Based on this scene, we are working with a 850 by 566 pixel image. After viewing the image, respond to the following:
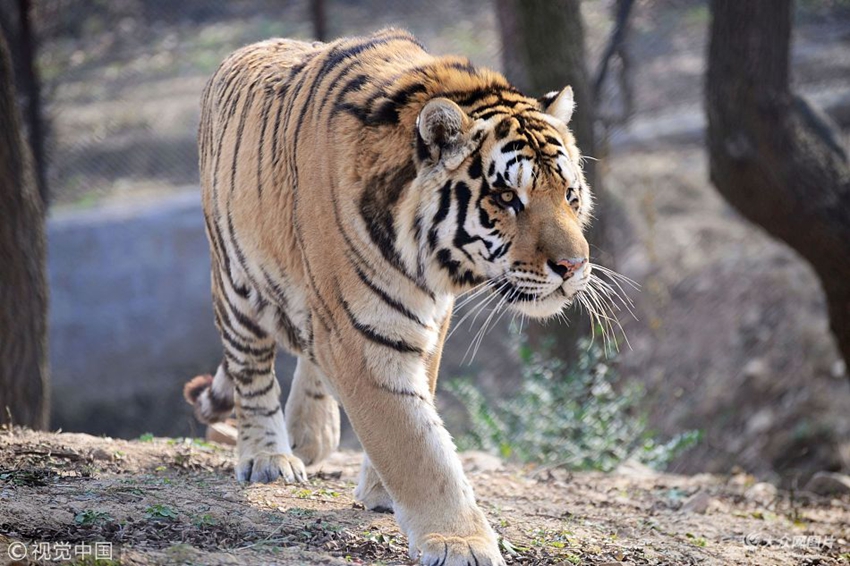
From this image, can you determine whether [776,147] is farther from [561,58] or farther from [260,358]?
[260,358]

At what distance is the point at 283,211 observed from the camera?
12.2 ft

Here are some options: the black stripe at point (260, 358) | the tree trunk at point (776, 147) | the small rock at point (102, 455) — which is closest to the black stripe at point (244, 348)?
the black stripe at point (260, 358)

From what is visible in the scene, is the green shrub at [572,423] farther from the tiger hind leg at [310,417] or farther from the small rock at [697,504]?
the tiger hind leg at [310,417]

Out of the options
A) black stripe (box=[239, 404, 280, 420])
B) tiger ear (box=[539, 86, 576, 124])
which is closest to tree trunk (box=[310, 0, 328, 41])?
black stripe (box=[239, 404, 280, 420])

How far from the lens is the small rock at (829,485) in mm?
5688

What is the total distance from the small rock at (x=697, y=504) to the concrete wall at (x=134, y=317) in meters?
4.07

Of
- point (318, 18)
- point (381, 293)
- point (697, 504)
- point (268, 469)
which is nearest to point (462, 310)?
point (318, 18)

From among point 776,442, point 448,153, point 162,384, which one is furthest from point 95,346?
point 448,153

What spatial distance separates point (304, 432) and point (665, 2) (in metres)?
6.79

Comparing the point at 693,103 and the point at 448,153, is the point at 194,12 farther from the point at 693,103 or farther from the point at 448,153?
the point at 448,153

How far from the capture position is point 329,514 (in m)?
3.67

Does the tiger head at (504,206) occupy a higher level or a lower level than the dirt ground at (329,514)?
higher

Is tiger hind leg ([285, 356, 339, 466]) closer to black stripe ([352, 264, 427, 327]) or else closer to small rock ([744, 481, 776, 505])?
black stripe ([352, 264, 427, 327])

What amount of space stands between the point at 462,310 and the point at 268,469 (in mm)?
4227
